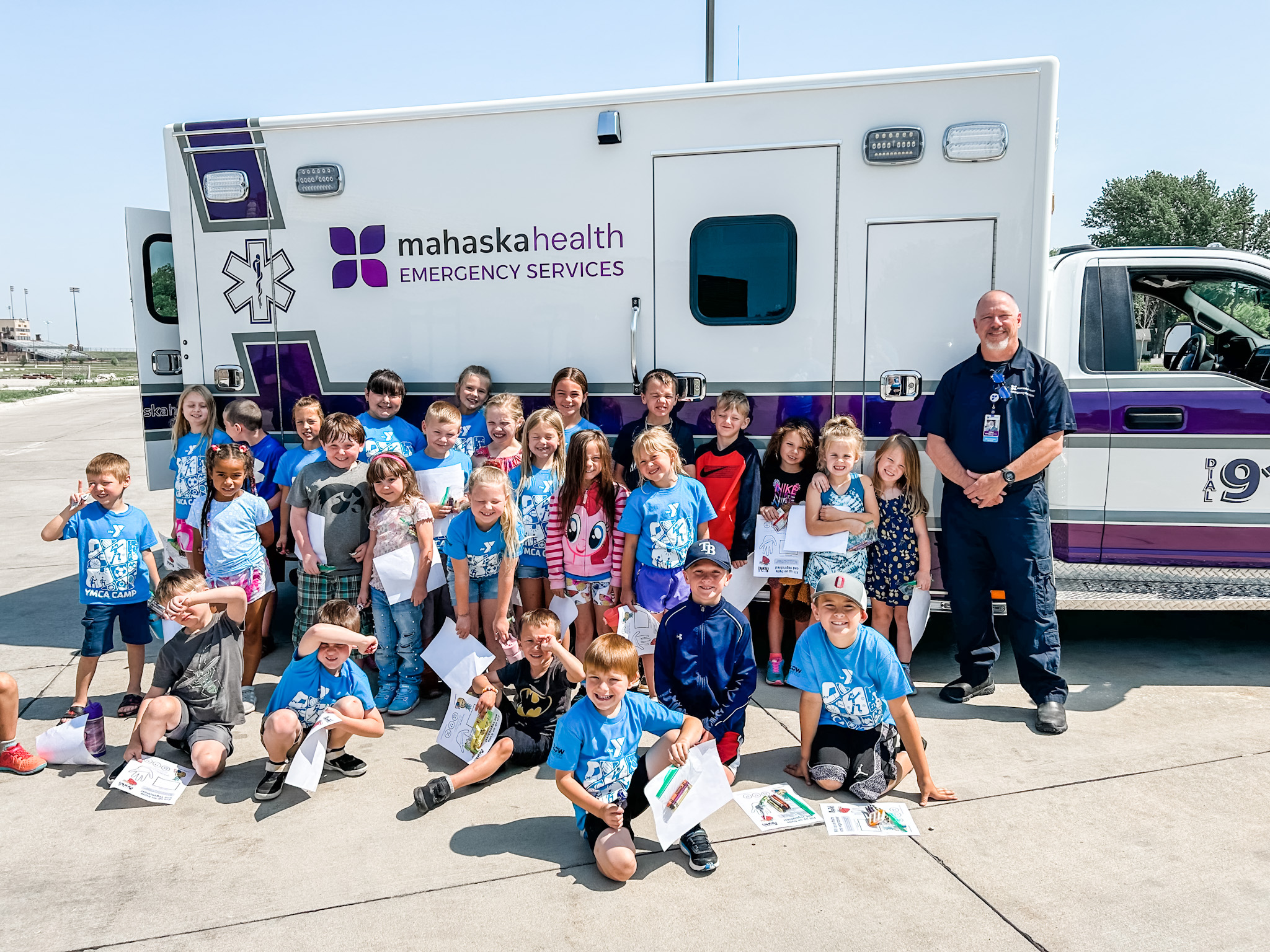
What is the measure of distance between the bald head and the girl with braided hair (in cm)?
374

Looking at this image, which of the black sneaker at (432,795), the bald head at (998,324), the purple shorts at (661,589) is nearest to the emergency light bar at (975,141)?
the bald head at (998,324)

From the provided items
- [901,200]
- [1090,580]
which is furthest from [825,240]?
[1090,580]

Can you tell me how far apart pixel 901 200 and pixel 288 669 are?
3.78 m

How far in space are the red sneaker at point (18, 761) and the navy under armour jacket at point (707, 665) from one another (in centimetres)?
278

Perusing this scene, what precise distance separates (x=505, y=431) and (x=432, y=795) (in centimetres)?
198

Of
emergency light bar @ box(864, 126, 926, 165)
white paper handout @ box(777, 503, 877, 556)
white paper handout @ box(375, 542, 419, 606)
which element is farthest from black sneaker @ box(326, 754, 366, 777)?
emergency light bar @ box(864, 126, 926, 165)

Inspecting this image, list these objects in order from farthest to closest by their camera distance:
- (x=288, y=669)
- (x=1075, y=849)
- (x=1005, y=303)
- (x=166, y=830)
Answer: (x=1005, y=303), (x=288, y=669), (x=166, y=830), (x=1075, y=849)

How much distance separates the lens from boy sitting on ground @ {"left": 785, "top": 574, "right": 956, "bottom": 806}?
369cm

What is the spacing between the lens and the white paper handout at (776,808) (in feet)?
11.6

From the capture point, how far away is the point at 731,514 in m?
4.87

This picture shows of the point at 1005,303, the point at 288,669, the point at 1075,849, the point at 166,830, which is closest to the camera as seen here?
the point at 1075,849

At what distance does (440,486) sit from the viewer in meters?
4.99

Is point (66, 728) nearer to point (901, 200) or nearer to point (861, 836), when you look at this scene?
point (861, 836)

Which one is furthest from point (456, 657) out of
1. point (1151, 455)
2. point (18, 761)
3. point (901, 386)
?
point (1151, 455)
